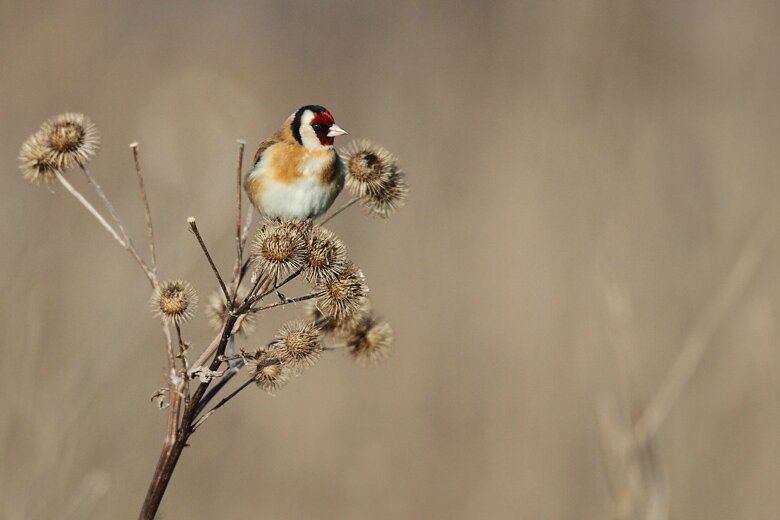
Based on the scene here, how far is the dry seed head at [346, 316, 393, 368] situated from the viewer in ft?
8.96

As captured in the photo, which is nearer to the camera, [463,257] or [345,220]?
[463,257]

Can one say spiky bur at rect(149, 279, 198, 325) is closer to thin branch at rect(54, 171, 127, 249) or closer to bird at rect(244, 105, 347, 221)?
thin branch at rect(54, 171, 127, 249)

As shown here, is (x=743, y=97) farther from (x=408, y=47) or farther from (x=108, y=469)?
(x=108, y=469)

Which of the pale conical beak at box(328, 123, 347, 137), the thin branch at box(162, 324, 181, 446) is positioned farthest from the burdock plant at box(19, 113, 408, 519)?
the pale conical beak at box(328, 123, 347, 137)

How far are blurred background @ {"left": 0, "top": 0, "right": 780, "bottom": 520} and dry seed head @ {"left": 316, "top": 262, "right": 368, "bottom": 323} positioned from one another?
155cm

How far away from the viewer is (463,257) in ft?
22.0

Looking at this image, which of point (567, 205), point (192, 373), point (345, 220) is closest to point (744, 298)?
point (567, 205)

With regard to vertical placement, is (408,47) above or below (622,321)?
above

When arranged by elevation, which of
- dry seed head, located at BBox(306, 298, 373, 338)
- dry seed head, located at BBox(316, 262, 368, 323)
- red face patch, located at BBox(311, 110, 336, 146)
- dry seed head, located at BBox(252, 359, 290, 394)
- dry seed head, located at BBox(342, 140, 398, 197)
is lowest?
dry seed head, located at BBox(252, 359, 290, 394)

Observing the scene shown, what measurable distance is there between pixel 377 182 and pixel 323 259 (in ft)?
1.73

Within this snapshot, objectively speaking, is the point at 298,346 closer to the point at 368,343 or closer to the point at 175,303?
the point at 175,303

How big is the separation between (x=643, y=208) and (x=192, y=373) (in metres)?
4.47

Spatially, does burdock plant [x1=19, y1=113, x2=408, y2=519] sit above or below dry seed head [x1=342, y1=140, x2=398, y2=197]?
below

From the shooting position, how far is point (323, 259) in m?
2.42
